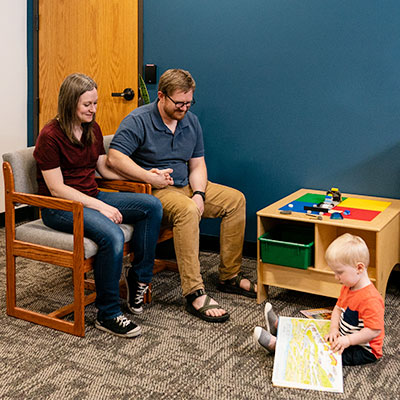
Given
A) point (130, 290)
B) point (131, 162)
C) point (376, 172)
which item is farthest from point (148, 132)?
point (376, 172)

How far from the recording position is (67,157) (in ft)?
8.04

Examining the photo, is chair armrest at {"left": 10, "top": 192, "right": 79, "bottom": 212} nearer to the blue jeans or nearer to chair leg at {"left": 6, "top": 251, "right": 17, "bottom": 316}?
the blue jeans

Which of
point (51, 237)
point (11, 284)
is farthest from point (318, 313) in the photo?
point (11, 284)

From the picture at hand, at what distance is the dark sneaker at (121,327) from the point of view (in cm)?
236

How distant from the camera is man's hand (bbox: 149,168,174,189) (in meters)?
2.74

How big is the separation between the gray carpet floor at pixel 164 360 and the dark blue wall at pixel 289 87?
0.78m

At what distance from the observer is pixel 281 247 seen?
8.55 ft

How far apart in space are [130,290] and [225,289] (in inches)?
21.3

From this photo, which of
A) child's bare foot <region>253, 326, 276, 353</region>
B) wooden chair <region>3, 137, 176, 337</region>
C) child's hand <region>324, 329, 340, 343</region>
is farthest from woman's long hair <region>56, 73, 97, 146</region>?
child's hand <region>324, 329, 340, 343</region>

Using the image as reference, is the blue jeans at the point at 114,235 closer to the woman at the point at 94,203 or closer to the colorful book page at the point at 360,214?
the woman at the point at 94,203

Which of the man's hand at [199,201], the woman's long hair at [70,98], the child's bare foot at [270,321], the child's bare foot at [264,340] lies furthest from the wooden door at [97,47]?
the child's bare foot at [264,340]

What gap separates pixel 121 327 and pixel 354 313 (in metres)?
0.94

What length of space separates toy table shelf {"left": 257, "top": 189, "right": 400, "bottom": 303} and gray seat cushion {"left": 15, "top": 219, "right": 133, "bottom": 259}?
68cm

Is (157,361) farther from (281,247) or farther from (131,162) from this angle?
(131,162)
